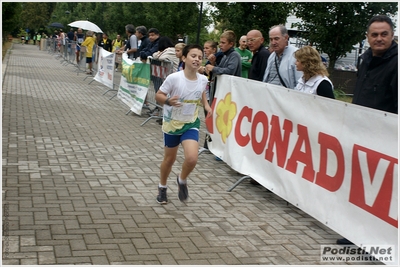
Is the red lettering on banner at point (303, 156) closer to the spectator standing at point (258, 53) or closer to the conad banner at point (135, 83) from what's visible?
the spectator standing at point (258, 53)

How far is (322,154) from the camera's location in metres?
5.33

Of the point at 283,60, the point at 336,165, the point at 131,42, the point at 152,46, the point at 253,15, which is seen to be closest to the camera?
the point at 336,165

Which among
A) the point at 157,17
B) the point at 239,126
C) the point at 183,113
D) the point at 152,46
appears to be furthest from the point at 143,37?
the point at 157,17

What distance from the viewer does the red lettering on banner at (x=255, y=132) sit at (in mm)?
6512

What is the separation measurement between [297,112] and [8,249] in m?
3.07

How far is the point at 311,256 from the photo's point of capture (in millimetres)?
4820

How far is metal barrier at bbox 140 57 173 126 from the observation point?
11423 millimetres

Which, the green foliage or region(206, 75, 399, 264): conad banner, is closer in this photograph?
region(206, 75, 399, 264): conad banner

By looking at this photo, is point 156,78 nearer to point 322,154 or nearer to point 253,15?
point 322,154

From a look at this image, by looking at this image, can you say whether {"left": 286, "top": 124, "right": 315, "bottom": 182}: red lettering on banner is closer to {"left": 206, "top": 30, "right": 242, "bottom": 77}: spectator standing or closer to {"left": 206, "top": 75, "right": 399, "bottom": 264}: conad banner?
{"left": 206, "top": 75, "right": 399, "bottom": 264}: conad banner

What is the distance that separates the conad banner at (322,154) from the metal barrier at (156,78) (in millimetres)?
4115

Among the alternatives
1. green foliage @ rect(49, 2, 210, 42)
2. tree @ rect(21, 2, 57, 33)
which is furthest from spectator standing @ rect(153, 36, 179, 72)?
tree @ rect(21, 2, 57, 33)

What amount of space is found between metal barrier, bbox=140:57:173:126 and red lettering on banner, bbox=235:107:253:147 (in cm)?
431

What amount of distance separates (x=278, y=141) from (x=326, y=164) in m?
1.00
